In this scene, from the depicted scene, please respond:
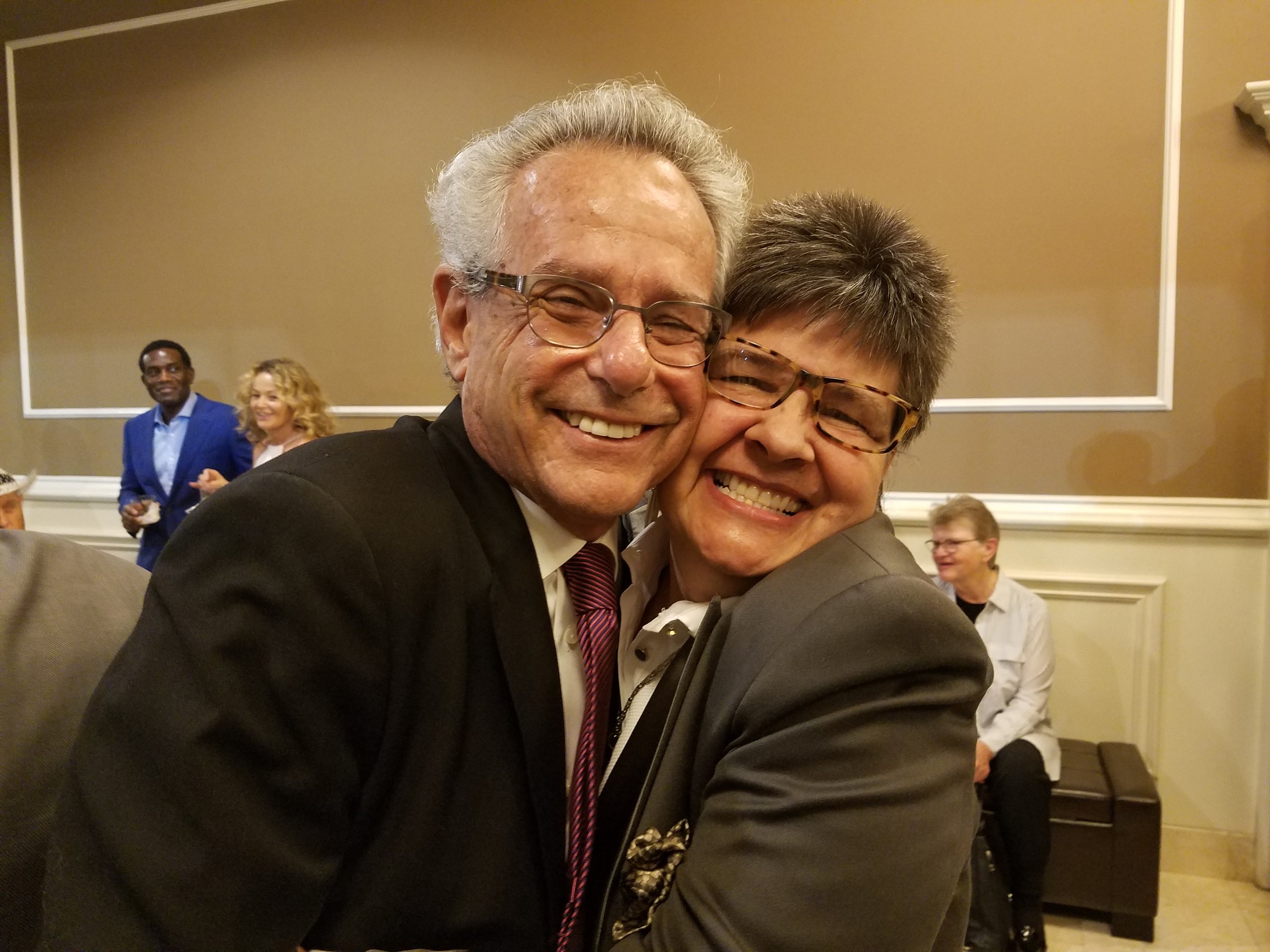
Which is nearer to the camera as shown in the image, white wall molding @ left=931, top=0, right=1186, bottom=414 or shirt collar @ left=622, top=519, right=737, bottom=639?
shirt collar @ left=622, top=519, right=737, bottom=639

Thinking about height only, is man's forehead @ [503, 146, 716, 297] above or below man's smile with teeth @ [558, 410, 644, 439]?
above

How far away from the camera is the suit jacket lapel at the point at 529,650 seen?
962 millimetres

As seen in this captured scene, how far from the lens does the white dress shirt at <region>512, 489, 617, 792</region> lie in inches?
43.1

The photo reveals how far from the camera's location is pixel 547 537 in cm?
111

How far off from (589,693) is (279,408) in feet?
10.6

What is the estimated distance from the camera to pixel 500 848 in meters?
0.95

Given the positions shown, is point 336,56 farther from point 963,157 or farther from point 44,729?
point 44,729

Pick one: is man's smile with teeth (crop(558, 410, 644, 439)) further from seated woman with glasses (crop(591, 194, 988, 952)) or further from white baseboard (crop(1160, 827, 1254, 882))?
white baseboard (crop(1160, 827, 1254, 882))

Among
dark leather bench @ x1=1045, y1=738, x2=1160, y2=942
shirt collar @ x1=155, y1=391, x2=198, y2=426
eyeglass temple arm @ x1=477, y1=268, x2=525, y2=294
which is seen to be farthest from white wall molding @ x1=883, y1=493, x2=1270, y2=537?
shirt collar @ x1=155, y1=391, x2=198, y2=426

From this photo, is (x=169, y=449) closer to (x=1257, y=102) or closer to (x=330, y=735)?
(x=330, y=735)

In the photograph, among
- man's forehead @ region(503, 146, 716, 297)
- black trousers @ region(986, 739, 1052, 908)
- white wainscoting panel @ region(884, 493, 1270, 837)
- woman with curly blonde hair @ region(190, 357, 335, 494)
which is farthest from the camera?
woman with curly blonde hair @ region(190, 357, 335, 494)

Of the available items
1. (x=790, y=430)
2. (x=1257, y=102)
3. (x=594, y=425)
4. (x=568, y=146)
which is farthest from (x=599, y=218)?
(x=1257, y=102)

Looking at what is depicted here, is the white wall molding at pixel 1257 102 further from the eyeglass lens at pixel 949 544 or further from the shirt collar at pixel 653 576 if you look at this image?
the shirt collar at pixel 653 576

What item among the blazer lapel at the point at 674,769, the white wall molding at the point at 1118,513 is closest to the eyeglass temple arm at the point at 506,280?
the blazer lapel at the point at 674,769
